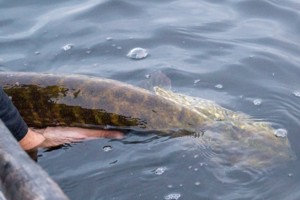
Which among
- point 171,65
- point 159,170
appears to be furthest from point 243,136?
point 171,65

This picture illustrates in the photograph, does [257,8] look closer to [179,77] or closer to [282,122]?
[179,77]

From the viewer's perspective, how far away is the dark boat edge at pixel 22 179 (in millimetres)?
1895

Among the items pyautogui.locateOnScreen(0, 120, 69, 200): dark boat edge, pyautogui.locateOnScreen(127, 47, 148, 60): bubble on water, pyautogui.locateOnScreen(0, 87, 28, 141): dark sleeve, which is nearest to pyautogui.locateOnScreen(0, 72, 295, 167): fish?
pyautogui.locateOnScreen(0, 87, 28, 141): dark sleeve

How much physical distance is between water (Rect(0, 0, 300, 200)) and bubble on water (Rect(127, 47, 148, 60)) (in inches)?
2.3

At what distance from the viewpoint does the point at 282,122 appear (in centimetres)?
444

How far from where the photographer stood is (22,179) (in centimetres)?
201

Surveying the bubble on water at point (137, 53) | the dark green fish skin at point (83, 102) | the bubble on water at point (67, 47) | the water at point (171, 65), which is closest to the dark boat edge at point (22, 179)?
the water at point (171, 65)

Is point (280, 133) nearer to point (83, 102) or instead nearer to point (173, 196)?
point (173, 196)

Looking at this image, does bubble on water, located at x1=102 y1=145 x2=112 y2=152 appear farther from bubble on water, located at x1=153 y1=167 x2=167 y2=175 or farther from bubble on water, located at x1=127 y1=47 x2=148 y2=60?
bubble on water, located at x1=127 y1=47 x2=148 y2=60

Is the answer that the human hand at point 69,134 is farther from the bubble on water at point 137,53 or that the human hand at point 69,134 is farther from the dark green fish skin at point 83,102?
the bubble on water at point 137,53

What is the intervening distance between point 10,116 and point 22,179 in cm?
127

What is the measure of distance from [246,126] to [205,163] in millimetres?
532

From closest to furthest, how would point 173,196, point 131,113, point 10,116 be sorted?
point 10,116, point 173,196, point 131,113

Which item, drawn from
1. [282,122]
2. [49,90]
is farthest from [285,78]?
[49,90]
